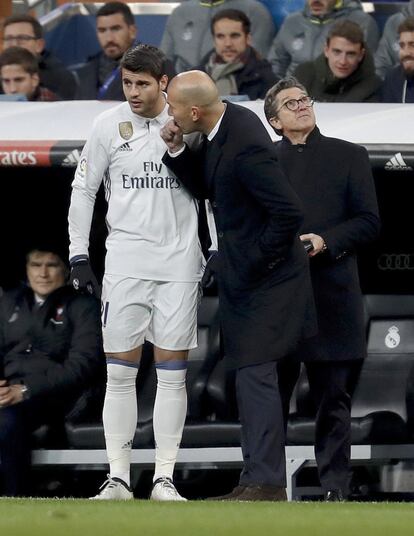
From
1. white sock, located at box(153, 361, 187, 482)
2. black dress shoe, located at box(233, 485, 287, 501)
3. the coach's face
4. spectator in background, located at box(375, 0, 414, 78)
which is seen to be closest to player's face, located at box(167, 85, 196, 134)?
the coach's face

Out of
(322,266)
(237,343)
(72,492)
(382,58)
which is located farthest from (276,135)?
(382,58)

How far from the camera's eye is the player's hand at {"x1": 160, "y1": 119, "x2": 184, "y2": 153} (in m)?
6.26

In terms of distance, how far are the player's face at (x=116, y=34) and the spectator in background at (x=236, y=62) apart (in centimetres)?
55

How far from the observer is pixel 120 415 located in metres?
6.52

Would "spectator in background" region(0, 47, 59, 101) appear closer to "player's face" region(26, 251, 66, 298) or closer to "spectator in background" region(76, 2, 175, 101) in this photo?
"spectator in background" region(76, 2, 175, 101)

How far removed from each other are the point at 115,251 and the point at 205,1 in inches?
189

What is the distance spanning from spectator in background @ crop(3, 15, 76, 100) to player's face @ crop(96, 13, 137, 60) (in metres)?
0.36

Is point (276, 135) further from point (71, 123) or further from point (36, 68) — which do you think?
point (36, 68)

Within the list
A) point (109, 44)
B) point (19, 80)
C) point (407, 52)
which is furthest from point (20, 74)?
point (407, 52)

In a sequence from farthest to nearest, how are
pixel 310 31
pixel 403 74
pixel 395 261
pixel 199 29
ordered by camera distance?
pixel 199 29, pixel 310 31, pixel 403 74, pixel 395 261

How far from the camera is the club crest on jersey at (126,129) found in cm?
646

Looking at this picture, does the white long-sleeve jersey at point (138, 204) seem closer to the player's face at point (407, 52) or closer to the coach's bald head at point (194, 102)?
the coach's bald head at point (194, 102)

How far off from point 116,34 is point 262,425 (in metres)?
4.43

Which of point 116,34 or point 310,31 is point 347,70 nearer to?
point 310,31
